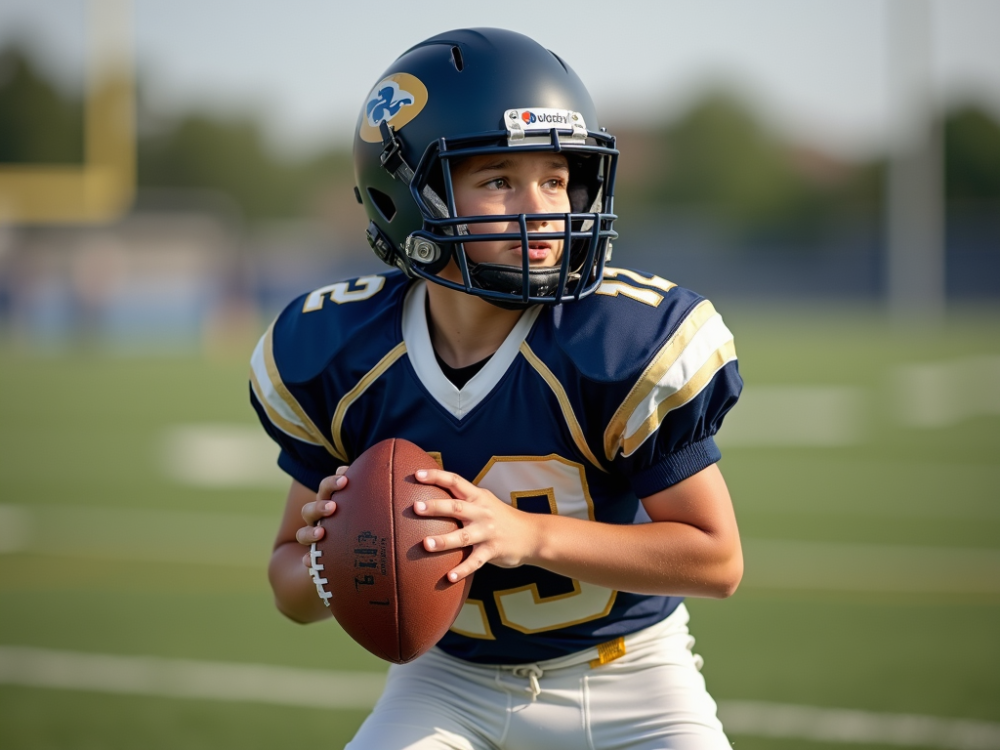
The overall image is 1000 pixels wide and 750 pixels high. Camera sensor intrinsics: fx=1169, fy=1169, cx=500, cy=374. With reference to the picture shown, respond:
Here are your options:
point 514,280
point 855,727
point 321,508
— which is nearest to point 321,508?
point 321,508

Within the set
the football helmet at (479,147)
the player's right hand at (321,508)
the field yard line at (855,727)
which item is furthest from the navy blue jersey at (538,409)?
the field yard line at (855,727)

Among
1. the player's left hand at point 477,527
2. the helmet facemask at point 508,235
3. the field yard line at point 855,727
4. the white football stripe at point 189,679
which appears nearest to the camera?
the player's left hand at point 477,527

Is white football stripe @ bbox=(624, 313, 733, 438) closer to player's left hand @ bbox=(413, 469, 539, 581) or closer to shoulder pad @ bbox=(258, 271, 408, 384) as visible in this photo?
player's left hand @ bbox=(413, 469, 539, 581)

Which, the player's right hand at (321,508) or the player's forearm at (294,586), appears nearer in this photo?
the player's right hand at (321,508)

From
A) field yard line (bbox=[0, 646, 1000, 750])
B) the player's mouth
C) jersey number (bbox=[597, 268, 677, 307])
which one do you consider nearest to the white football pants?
jersey number (bbox=[597, 268, 677, 307])

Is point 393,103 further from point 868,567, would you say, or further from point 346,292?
point 868,567

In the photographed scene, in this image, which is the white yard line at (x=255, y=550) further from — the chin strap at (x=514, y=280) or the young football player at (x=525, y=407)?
the chin strap at (x=514, y=280)

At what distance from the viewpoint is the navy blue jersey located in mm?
2178

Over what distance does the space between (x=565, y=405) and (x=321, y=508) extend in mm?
491

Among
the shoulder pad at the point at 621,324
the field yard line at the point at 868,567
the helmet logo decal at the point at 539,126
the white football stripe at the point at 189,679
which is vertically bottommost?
the field yard line at the point at 868,567

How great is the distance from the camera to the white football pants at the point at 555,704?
2.21 m

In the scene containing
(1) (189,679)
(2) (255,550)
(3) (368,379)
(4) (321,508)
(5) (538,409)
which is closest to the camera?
(4) (321,508)

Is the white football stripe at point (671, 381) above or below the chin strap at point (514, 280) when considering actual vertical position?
below

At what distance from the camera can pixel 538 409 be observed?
224cm
